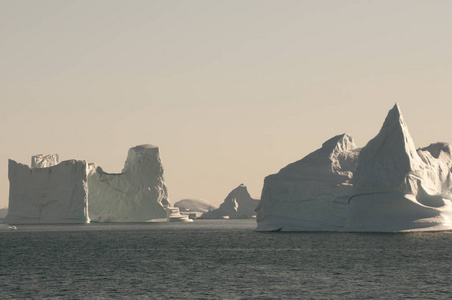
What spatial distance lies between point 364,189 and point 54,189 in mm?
69077

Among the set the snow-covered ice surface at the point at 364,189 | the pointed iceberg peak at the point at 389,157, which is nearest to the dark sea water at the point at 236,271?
the snow-covered ice surface at the point at 364,189

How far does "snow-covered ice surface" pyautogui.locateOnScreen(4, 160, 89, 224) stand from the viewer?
130 m

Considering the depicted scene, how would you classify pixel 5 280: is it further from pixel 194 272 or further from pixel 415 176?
pixel 415 176

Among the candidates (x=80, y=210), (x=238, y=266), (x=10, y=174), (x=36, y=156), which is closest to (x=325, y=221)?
(x=238, y=266)

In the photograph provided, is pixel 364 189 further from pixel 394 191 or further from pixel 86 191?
pixel 86 191

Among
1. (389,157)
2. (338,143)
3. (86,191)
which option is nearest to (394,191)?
(389,157)

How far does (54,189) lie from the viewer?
13100 centimetres

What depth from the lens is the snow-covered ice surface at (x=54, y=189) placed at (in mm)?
130500

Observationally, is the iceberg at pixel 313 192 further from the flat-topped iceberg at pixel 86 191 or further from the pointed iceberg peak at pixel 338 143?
the flat-topped iceberg at pixel 86 191

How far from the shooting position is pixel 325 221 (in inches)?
3327

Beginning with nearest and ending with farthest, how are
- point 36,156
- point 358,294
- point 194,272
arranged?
Result: point 358,294
point 194,272
point 36,156

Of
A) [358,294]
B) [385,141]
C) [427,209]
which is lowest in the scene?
[358,294]

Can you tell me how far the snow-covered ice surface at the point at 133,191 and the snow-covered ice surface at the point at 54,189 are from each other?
10090 mm

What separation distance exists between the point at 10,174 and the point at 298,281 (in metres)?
98.2
